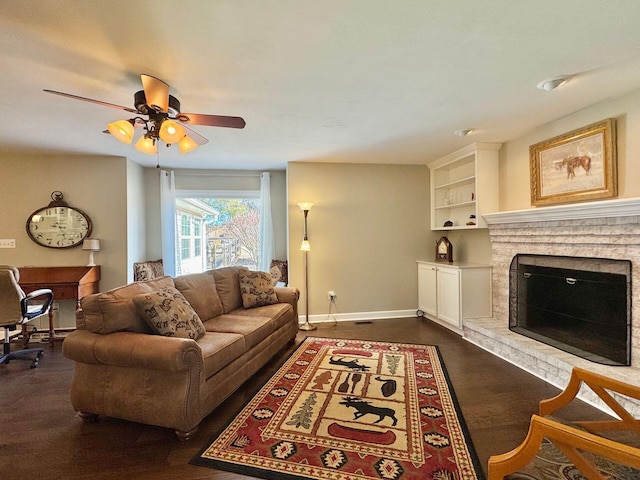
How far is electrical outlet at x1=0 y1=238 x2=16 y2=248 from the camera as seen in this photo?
422 centimetres

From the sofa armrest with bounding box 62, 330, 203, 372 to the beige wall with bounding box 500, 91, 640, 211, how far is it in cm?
361

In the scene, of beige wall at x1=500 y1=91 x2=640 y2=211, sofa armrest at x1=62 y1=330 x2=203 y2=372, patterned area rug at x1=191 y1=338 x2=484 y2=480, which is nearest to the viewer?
patterned area rug at x1=191 y1=338 x2=484 y2=480

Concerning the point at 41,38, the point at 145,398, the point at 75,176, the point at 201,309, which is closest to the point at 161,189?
the point at 75,176

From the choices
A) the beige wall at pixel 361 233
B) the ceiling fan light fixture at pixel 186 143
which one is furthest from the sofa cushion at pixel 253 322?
the ceiling fan light fixture at pixel 186 143

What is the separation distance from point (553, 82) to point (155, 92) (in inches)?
113

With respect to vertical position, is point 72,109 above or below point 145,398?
above

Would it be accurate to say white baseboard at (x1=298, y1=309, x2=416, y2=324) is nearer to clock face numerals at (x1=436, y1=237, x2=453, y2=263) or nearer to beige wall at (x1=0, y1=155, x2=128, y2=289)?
clock face numerals at (x1=436, y1=237, x2=453, y2=263)

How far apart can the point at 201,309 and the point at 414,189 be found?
12.0ft

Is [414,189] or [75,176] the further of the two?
[414,189]

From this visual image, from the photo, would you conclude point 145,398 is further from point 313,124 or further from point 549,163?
point 549,163

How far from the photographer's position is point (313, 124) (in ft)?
10.6

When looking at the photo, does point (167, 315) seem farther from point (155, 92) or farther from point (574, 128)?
point (574, 128)

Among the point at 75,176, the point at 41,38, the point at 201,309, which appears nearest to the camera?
the point at 41,38

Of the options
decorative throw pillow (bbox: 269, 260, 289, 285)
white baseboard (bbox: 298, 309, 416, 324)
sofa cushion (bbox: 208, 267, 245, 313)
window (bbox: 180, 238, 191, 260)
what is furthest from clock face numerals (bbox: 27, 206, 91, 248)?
white baseboard (bbox: 298, 309, 416, 324)
